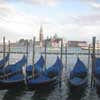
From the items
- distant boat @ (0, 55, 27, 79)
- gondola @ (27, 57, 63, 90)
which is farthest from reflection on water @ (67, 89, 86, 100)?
distant boat @ (0, 55, 27, 79)

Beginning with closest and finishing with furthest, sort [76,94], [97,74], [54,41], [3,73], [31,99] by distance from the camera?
[31,99] < [76,94] < [97,74] < [3,73] < [54,41]

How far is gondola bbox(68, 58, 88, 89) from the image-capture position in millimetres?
25248

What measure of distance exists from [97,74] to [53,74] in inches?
168

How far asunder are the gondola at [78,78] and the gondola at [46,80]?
1482 millimetres

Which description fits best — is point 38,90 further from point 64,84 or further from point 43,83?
point 64,84

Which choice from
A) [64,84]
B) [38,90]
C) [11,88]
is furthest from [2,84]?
[64,84]

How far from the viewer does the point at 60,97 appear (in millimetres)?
24375

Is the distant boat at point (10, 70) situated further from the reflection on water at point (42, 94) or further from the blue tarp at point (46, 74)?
the reflection on water at point (42, 94)

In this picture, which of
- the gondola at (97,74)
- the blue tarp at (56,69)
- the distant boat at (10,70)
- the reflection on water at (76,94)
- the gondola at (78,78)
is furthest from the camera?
the blue tarp at (56,69)

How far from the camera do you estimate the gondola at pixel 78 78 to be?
25.2 meters

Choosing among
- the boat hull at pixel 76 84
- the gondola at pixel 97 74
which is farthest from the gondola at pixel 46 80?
the gondola at pixel 97 74

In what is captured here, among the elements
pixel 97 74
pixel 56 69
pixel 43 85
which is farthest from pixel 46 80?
pixel 97 74

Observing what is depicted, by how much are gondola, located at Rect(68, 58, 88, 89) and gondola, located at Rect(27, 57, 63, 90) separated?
148 cm

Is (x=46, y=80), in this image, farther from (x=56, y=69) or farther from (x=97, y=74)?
(x=97, y=74)
